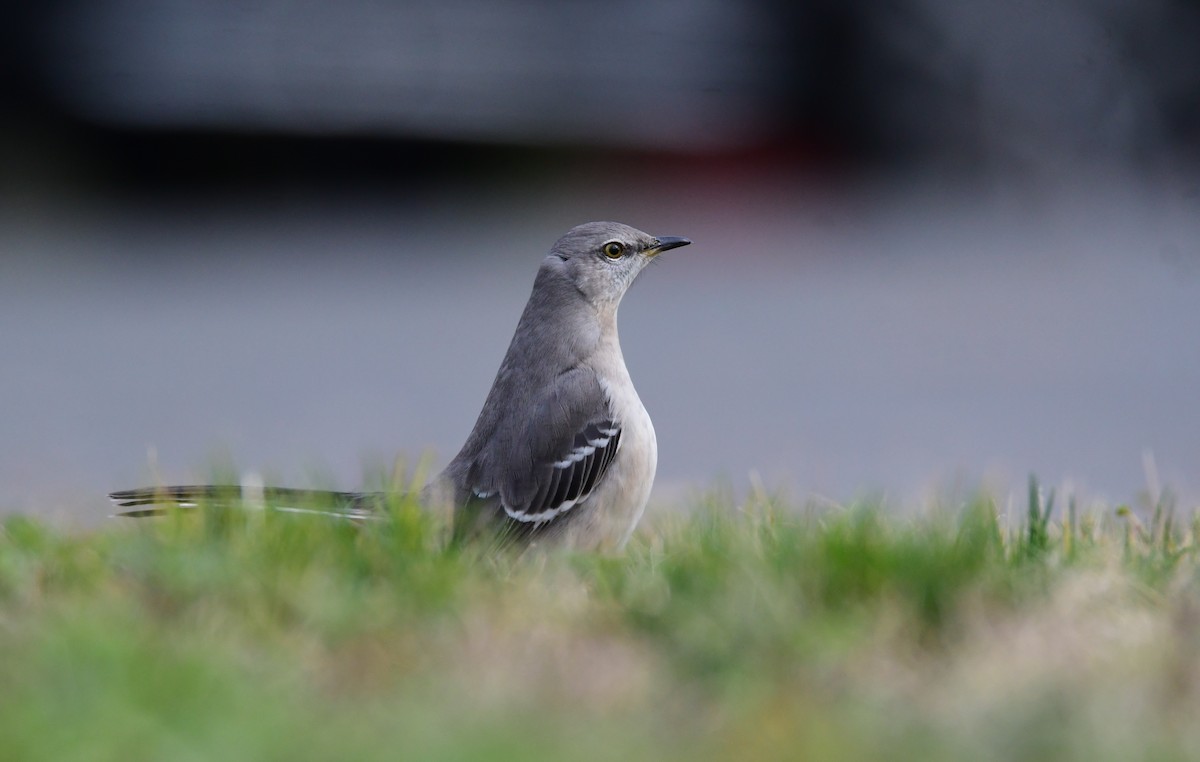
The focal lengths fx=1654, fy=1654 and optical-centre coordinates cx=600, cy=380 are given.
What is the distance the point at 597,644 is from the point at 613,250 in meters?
2.61

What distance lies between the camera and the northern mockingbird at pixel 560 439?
5734 mm

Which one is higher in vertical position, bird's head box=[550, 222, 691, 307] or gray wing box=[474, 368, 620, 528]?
bird's head box=[550, 222, 691, 307]

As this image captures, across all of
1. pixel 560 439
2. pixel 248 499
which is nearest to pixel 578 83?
pixel 560 439

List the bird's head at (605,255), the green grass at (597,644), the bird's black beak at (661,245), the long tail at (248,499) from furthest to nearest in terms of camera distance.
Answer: the bird's black beak at (661,245)
the bird's head at (605,255)
the long tail at (248,499)
the green grass at (597,644)

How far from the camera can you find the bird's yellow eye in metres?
6.29

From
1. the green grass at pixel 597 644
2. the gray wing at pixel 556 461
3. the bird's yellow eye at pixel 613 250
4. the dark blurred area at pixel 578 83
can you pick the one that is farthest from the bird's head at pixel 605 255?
the dark blurred area at pixel 578 83

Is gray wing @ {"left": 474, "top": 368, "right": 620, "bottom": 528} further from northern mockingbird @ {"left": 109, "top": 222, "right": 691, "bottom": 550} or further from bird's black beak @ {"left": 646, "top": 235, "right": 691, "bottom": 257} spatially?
bird's black beak @ {"left": 646, "top": 235, "right": 691, "bottom": 257}

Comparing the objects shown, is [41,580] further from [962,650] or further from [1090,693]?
[1090,693]

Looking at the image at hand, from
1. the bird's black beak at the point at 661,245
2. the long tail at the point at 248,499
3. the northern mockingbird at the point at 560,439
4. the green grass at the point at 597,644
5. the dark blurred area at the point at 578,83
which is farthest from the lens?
the dark blurred area at the point at 578,83

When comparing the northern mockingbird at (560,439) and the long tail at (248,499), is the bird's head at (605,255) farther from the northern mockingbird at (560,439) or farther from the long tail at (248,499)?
the long tail at (248,499)

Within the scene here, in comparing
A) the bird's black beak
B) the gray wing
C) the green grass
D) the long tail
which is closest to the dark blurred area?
the bird's black beak

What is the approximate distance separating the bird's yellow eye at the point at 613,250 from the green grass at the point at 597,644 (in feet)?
5.47

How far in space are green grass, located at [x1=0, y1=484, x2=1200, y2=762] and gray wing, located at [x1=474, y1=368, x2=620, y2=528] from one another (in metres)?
0.78

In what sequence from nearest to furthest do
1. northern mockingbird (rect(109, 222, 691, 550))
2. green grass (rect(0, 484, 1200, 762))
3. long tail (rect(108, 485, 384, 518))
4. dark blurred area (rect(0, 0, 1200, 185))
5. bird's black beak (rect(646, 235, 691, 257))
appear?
1. green grass (rect(0, 484, 1200, 762))
2. long tail (rect(108, 485, 384, 518))
3. northern mockingbird (rect(109, 222, 691, 550))
4. bird's black beak (rect(646, 235, 691, 257))
5. dark blurred area (rect(0, 0, 1200, 185))
